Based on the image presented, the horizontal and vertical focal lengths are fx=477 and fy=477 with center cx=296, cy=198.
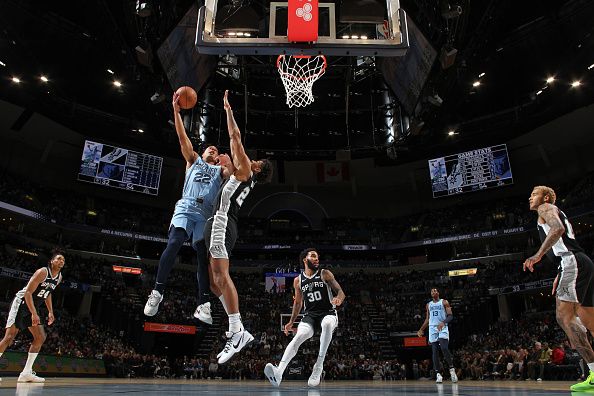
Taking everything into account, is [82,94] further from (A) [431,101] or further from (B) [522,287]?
(B) [522,287]

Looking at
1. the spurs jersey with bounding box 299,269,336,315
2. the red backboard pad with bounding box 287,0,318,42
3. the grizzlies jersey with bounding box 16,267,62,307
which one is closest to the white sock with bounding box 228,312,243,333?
the spurs jersey with bounding box 299,269,336,315

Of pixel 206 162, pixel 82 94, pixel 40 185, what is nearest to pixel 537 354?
pixel 206 162

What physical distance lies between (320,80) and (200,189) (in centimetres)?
1869

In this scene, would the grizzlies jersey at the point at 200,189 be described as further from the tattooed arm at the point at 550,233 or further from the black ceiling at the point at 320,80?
the black ceiling at the point at 320,80

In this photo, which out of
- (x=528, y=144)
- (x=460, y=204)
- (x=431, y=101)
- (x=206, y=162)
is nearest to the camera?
(x=206, y=162)

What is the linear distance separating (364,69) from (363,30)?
21.9 ft

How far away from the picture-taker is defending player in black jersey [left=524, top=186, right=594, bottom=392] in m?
5.64

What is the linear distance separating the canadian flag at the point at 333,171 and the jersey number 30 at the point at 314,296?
87.6 feet

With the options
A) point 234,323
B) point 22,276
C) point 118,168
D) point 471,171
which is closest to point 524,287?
point 471,171

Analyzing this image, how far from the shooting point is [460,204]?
117 feet

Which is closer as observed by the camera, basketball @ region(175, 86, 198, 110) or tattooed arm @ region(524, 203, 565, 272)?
tattooed arm @ region(524, 203, 565, 272)

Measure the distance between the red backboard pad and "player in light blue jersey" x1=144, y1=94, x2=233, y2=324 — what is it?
2988mm

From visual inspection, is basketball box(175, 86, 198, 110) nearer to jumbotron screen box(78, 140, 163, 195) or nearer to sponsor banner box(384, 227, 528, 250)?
jumbotron screen box(78, 140, 163, 195)

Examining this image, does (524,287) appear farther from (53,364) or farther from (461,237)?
(53,364)
